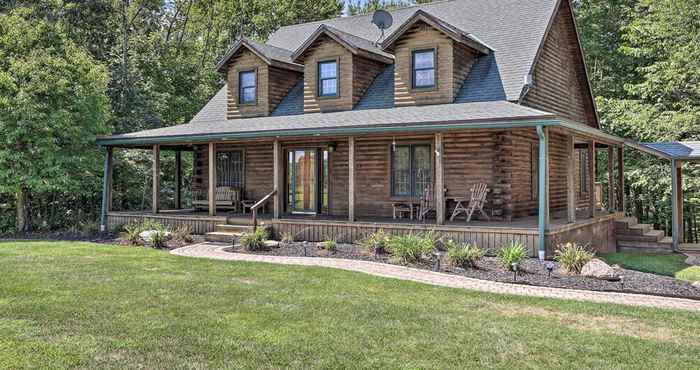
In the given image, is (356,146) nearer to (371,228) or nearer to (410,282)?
(371,228)

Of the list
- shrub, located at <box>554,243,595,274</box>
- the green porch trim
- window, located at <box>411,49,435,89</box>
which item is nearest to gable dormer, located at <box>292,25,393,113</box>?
window, located at <box>411,49,435,89</box>

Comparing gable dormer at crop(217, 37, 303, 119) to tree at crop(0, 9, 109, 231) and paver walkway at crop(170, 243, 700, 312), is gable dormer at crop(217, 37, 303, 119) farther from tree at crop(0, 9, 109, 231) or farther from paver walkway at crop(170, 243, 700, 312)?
paver walkway at crop(170, 243, 700, 312)

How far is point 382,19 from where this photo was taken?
17.3 metres

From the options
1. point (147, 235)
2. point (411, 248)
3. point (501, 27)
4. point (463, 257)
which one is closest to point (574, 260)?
point (463, 257)

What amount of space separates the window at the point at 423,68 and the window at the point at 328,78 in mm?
2364

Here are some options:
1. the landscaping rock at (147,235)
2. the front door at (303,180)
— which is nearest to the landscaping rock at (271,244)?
the landscaping rock at (147,235)

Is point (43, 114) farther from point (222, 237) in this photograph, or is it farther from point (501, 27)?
point (501, 27)

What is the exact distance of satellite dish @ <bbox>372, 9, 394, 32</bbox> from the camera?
17.3 meters

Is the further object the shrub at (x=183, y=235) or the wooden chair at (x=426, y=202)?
the shrub at (x=183, y=235)

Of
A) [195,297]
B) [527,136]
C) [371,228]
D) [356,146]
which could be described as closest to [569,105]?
[527,136]

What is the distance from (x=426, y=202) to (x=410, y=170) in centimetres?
118

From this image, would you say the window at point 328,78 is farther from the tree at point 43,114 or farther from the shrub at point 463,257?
the shrub at point 463,257

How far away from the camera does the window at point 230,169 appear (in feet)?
56.2

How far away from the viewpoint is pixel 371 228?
41.0 ft
